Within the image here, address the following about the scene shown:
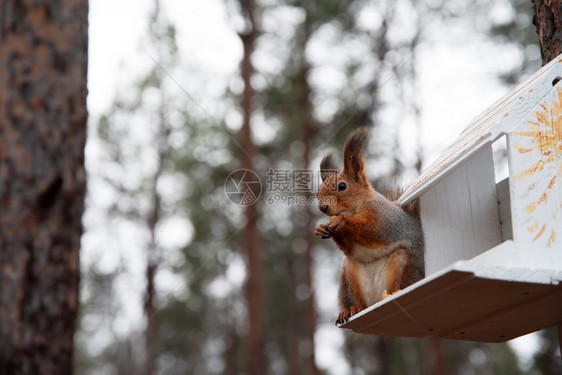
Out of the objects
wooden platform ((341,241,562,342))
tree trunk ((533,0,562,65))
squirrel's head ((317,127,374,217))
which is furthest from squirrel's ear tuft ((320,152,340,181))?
tree trunk ((533,0,562,65))

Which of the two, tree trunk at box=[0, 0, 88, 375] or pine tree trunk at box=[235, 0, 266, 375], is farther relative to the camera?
pine tree trunk at box=[235, 0, 266, 375]

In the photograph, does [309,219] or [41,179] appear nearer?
[41,179]

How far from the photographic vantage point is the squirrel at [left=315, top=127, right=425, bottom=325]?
3.04 meters

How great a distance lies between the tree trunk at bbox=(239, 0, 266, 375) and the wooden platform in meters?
7.05

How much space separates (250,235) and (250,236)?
0.01 metres

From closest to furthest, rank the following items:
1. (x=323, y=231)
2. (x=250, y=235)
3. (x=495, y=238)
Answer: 1. (x=495, y=238)
2. (x=323, y=231)
3. (x=250, y=235)

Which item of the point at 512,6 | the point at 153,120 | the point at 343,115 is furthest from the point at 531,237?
the point at 153,120

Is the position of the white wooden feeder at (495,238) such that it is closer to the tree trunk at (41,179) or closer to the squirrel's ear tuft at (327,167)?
the squirrel's ear tuft at (327,167)

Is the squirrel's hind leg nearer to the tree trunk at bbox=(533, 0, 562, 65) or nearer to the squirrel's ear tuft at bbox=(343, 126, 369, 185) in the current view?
the squirrel's ear tuft at bbox=(343, 126, 369, 185)

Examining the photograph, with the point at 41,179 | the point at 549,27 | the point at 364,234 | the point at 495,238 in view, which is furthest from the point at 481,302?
the point at 41,179

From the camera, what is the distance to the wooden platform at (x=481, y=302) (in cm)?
218

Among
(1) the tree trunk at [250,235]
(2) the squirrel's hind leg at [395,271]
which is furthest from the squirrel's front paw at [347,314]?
(1) the tree trunk at [250,235]

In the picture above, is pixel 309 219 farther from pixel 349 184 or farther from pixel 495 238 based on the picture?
pixel 495 238

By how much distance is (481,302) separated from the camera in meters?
2.46
